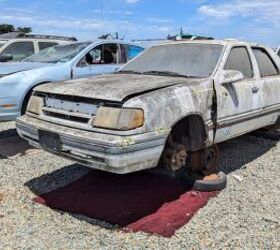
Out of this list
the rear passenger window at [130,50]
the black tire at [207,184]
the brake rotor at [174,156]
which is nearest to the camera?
the brake rotor at [174,156]

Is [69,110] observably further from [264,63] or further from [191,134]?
[264,63]

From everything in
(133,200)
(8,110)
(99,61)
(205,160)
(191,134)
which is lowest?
(133,200)

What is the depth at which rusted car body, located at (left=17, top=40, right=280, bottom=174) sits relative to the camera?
384 cm

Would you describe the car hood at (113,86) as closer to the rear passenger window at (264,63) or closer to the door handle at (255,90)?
the door handle at (255,90)

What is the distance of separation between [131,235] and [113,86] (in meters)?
1.48

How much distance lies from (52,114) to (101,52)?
4.16 metres

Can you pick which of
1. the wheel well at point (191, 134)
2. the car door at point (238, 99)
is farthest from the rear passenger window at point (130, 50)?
the wheel well at point (191, 134)

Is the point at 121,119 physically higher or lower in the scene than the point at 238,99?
higher

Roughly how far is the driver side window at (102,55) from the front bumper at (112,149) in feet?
13.2

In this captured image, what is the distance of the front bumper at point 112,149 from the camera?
3.73m

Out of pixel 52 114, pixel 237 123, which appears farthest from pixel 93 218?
pixel 237 123

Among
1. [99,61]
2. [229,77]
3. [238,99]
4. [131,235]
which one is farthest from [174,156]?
[99,61]

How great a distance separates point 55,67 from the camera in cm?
741

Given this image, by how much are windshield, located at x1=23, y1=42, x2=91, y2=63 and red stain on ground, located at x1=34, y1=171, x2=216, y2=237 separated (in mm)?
3216
